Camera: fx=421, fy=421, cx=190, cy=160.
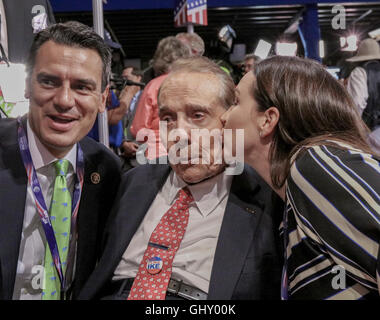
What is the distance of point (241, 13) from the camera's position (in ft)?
31.5

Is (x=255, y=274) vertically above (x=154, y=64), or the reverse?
(x=154, y=64)

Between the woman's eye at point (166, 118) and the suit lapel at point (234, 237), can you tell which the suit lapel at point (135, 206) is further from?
the suit lapel at point (234, 237)

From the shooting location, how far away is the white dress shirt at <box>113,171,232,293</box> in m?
1.47

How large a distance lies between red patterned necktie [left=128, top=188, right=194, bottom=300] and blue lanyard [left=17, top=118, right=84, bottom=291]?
28 cm

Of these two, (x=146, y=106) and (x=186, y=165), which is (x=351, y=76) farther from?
(x=186, y=165)

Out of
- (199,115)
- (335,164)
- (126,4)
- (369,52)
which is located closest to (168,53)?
(199,115)

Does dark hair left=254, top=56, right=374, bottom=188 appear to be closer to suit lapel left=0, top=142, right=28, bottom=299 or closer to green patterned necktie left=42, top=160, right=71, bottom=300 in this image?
green patterned necktie left=42, top=160, right=71, bottom=300

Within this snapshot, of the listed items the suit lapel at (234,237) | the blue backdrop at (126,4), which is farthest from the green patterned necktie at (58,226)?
the blue backdrop at (126,4)

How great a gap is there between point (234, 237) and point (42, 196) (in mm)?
679

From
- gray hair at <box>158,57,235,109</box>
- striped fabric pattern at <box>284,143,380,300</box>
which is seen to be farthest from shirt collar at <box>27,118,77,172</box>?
striped fabric pattern at <box>284,143,380,300</box>

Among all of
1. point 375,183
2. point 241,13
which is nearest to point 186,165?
point 375,183

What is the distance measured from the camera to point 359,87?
160 inches

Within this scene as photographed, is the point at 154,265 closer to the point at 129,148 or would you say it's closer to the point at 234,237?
the point at 234,237
